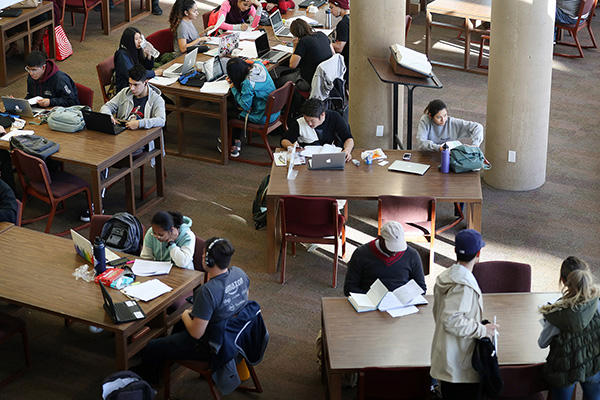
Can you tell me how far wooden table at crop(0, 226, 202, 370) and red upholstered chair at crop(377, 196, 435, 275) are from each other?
1.74m

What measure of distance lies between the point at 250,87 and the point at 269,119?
0.38 m

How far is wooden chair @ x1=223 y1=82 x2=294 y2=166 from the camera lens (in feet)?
27.1

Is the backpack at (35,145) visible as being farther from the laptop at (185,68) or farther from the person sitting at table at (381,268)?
the person sitting at table at (381,268)

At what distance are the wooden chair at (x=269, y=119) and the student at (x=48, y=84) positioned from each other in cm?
165

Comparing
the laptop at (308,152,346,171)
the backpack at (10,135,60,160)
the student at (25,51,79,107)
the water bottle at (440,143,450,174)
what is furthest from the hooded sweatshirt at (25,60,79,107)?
the water bottle at (440,143,450,174)

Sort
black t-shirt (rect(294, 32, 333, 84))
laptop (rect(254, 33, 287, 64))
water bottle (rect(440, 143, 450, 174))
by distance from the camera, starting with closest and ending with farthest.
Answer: water bottle (rect(440, 143, 450, 174)), black t-shirt (rect(294, 32, 333, 84)), laptop (rect(254, 33, 287, 64))

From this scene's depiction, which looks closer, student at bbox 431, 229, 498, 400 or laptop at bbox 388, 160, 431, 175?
student at bbox 431, 229, 498, 400

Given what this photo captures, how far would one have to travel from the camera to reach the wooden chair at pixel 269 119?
27.1 ft

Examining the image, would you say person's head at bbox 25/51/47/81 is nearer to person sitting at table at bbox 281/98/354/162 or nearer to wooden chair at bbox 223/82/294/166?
wooden chair at bbox 223/82/294/166

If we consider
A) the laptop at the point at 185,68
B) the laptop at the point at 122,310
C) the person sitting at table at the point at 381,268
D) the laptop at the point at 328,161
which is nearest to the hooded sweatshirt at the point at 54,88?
the laptop at the point at 185,68

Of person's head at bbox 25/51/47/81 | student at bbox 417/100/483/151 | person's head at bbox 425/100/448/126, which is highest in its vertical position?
person's head at bbox 25/51/47/81

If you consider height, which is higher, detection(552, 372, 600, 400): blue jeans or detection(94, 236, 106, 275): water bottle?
detection(94, 236, 106, 275): water bottle

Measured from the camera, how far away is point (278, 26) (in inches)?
398

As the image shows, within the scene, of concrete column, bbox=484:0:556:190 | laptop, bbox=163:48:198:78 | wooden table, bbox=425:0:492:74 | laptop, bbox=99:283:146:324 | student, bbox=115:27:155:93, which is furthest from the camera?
wooden table, bbox=425:0:492:74
